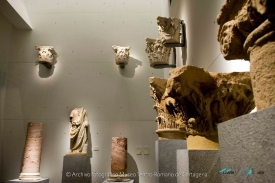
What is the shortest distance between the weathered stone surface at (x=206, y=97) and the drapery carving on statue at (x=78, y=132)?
427cm

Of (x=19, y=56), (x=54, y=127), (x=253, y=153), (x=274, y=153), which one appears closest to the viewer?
(x=274, y=153)

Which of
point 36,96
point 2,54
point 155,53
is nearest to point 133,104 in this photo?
point 155,53

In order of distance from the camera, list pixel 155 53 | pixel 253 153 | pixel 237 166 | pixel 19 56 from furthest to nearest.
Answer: pixel 19 56 < pixel 155 53 < pixel 237 166 < pixel 253 153

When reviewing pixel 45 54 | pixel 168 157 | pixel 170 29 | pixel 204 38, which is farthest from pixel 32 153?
pixel 204 38

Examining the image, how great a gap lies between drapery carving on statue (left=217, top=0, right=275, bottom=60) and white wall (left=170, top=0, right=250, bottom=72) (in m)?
1.21

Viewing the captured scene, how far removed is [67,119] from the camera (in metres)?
6.83

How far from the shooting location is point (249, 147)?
3.19 feet

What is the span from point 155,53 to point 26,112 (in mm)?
4054

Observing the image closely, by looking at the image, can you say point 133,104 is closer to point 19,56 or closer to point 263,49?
point 19,56

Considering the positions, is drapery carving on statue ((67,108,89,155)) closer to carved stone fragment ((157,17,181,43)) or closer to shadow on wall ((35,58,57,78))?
shadow on wall ((35,58,57,78))

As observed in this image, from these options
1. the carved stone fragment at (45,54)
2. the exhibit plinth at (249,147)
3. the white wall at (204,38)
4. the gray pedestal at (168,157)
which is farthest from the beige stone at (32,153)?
the exhibit plinth at (249,147)

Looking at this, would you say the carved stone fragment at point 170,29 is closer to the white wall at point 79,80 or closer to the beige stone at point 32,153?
the white wall at point 79,80

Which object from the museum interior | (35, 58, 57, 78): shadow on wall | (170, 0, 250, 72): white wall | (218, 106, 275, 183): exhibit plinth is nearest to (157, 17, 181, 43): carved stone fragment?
the museum interior

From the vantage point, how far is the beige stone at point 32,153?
19.7 ft
